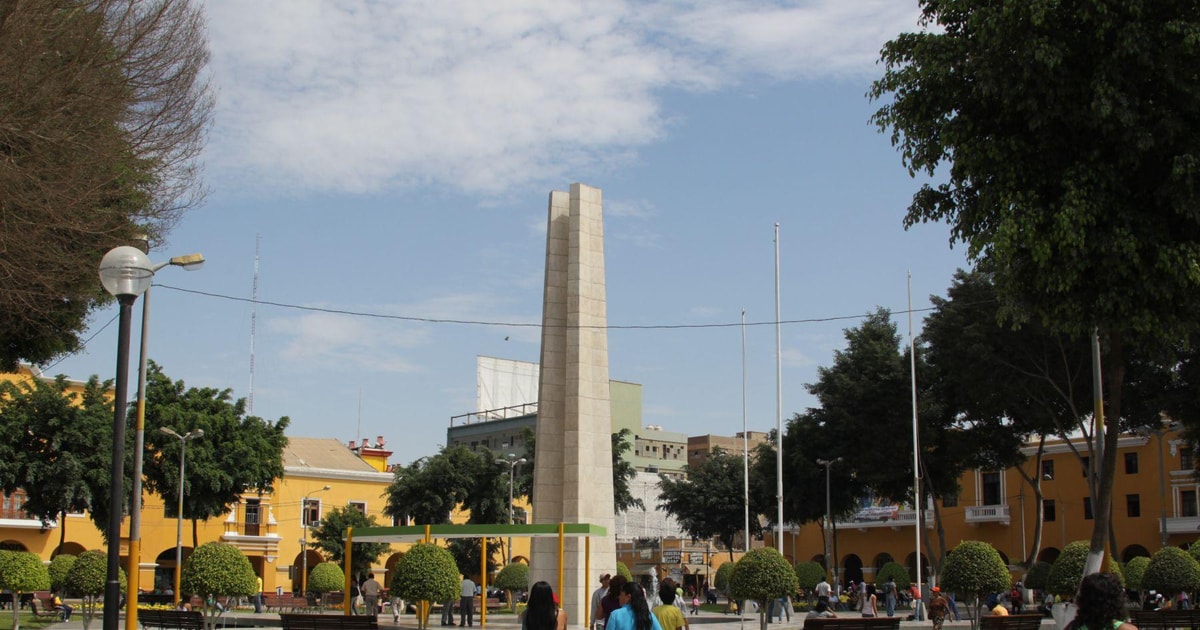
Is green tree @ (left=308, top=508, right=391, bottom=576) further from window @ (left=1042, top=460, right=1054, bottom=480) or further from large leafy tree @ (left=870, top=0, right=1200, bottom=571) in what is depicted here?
large leafy tree @ (left=870, top=0, right=1200, bottom=571)

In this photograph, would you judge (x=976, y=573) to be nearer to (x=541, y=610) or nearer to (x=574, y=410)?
(x=574, y=410)

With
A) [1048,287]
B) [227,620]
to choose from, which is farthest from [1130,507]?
[1048,287]

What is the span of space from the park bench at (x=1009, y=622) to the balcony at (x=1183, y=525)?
32898 millimetres

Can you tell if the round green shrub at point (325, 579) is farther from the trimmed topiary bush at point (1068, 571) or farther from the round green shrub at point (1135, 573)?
the round green shrub at point (1135, 573)

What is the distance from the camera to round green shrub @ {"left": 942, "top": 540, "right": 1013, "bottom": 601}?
78.5 feet

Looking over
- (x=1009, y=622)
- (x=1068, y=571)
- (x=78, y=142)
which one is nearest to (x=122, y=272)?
(x=78, y=142)

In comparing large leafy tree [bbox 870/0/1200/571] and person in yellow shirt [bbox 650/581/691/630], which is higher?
large leafy tree [bbox 870/0/1200/571]

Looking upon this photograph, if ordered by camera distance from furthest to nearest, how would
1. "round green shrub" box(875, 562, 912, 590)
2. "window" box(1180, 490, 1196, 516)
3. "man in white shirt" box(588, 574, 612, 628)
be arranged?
1. "round green shrub" box(875, 562, 912, 590)
2. "window" box(1180, 490, 1196, 516)
3. "man in white shirt" box(588, 574, 612, 628)

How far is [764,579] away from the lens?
24531 mm

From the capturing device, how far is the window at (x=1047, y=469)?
2176 inches

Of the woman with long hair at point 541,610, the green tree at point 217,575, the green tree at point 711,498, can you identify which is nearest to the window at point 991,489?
the green tree at point 711,498

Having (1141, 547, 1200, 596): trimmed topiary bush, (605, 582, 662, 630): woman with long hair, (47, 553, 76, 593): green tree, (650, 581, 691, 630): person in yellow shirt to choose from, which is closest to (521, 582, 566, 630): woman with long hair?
(605, 582, 662, 630): woman with long hair

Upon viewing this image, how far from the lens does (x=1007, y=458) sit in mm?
42938

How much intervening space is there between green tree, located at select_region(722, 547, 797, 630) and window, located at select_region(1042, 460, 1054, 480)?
3453 centimetres
